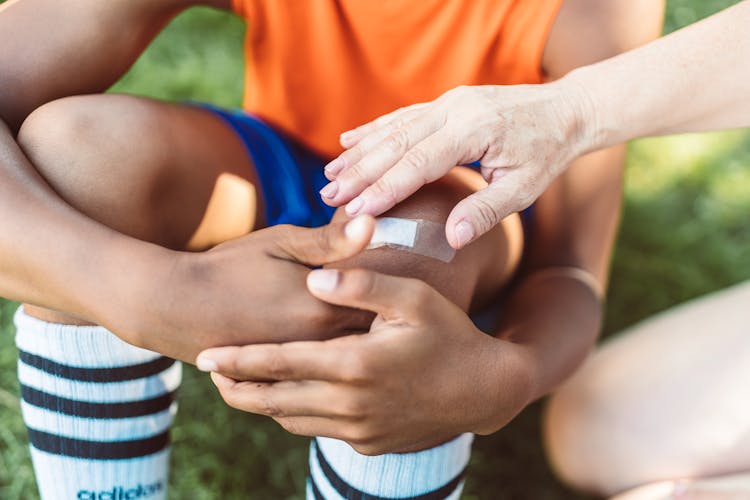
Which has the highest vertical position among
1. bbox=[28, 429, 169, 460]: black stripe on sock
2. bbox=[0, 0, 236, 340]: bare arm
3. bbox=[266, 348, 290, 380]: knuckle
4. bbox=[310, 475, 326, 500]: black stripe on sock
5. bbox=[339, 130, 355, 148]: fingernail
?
bbox=[0, 0, 236, 340]: bare arm

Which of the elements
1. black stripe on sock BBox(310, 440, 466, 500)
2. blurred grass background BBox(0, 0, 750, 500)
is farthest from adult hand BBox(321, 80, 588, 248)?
blurred grass background BBox(0, 0, 750, 500)

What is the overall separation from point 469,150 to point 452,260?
0.10 metres

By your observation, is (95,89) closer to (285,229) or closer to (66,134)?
(66,134)

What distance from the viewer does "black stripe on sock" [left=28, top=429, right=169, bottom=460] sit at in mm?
831

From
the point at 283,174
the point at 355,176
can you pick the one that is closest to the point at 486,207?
the point at 355,176

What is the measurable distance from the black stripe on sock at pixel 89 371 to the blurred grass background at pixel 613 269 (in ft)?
1.26

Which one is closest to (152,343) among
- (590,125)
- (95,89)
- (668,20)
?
(95,89)

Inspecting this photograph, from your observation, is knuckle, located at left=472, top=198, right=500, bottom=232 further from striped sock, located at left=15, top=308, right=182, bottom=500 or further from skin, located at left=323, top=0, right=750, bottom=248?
striped sock, located at left=15, top=308, right=182, bottom=500

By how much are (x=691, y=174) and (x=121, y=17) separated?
45.7 inches

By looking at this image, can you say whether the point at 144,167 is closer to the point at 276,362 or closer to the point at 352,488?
the point at 276,362

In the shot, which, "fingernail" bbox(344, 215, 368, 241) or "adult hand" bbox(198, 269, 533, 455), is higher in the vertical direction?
"fingernail" bbox(344, 215, 368, 241)

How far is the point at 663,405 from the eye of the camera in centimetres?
105

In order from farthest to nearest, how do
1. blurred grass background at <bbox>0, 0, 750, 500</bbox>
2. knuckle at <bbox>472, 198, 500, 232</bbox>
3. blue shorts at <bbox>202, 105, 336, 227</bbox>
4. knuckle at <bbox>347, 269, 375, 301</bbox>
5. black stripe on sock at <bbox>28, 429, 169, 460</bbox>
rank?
blurred grass background at <bbox>0, 0, 750, 500</bbox>
blue shorts at <bbox>202, 105, 336, 227</bbox>
black stripe on sock at <bbox>28, 429, 169, 460</bbox>
knuckle at <bbox>472, 198, 500, 232</bbox>
knuckle at <bbox>347, 269, 375, 301</bbox>

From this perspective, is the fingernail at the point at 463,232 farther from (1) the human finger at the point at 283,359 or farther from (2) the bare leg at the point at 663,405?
(2) the bare leg at the point at 663,405
